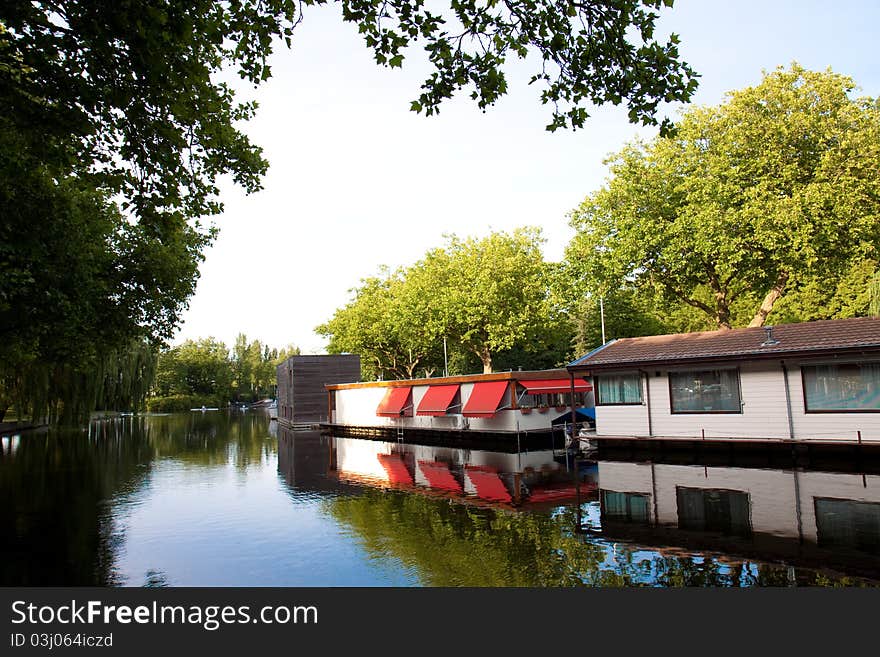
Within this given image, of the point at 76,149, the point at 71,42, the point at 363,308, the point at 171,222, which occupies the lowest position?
the point at 171,222

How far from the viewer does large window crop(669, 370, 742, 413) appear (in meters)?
20.4

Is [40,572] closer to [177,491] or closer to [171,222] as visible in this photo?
[171,222]

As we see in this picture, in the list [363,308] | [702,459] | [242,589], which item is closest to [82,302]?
[242,589]

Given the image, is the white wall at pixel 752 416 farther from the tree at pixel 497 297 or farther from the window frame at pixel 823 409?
the tree at pixel 497 297

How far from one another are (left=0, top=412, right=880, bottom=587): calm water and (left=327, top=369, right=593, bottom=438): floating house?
569cm

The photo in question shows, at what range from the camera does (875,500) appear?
12133 millimetres

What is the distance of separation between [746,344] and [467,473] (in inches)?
406

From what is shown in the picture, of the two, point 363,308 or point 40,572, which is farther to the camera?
point 363,308

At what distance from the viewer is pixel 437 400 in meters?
31.6

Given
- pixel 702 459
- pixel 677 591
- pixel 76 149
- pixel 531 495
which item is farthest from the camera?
pixel 702 459

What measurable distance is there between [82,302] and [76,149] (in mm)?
10746

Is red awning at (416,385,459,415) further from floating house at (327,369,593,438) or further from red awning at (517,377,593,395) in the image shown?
red awning at (517,377,593,395)

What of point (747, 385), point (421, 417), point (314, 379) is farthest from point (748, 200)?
point (314, 379)

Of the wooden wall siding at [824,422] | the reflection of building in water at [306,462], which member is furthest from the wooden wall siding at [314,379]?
the wooden wall siding at [824,422]
